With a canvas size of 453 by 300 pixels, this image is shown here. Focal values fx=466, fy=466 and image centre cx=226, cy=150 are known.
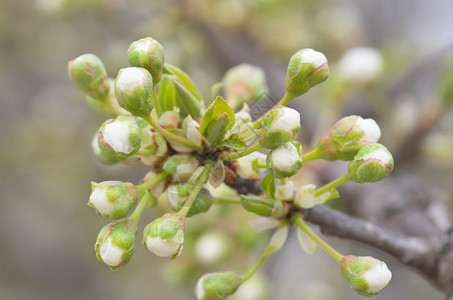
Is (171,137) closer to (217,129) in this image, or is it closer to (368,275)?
(217,129)

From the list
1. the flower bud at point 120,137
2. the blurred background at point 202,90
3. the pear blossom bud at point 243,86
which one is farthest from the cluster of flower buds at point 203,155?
the blurred background at point 202,90

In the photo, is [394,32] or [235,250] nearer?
[235,250]

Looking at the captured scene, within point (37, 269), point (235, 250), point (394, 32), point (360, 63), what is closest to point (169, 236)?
point (235, 250)

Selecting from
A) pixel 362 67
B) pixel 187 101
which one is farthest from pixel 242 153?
pixel 362 67

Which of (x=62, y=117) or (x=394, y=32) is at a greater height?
(x=62, y=117)

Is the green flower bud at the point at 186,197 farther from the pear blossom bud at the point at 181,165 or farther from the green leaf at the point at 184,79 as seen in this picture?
the green leaf at the point at 184,79

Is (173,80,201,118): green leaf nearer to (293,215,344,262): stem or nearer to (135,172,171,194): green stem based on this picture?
(135,172,171,194): green stem

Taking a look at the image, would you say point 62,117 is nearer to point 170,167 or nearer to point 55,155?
point 55,155

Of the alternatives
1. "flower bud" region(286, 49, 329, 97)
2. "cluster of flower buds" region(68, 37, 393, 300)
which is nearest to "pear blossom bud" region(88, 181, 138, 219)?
"cluster of flower buds" region(68, 37, 393, 300)
